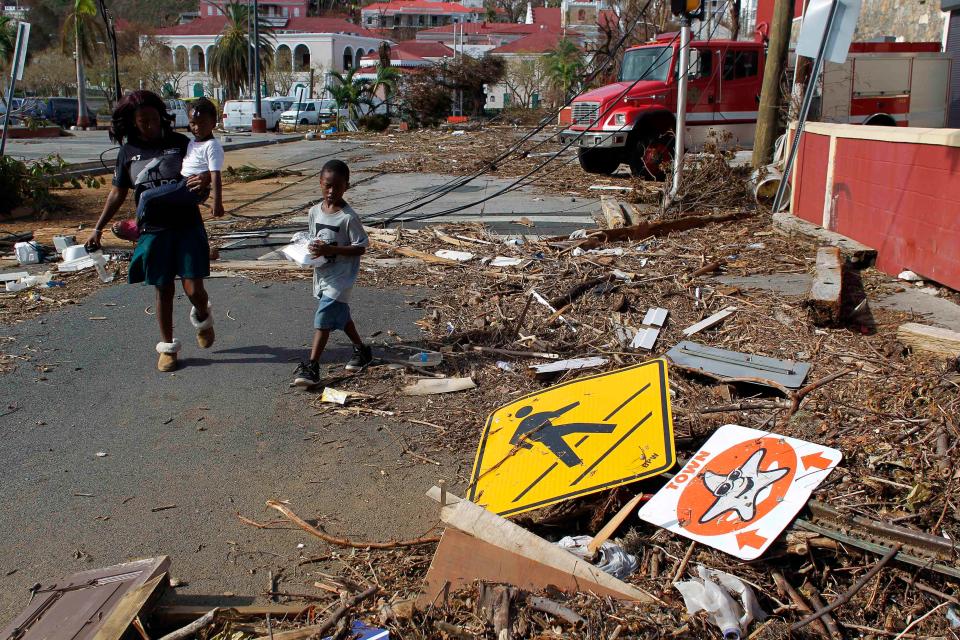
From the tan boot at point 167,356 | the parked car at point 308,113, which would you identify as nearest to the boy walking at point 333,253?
the tan boot at point 167,356

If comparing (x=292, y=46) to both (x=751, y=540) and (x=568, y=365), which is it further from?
(x=751, y=540)

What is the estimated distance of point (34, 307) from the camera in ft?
23.6

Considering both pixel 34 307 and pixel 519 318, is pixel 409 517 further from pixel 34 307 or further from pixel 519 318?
pixel 34 307

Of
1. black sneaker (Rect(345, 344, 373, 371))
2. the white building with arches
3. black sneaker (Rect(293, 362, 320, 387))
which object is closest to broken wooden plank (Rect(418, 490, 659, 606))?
black sneaker (Rect(293, 362, 320, 387))

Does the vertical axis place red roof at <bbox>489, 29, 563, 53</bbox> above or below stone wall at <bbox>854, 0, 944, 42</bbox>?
above

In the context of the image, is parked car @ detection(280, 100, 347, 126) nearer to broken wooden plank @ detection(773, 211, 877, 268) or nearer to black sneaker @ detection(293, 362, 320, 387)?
broken wooden plank @ detection(773, 211, 877, 268)

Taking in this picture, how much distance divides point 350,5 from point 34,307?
12322 centimetres

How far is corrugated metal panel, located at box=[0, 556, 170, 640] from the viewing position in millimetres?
2740

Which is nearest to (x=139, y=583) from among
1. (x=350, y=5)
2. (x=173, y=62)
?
(x=173, y=62)

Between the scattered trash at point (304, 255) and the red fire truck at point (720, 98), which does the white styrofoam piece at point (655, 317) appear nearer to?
the scattered trash at point (304, 255)

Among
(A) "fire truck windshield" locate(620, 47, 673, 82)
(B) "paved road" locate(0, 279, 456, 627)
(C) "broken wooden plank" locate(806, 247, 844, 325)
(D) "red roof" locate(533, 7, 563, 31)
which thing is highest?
(D) "red roof" locate(533, 7, 563, 31)

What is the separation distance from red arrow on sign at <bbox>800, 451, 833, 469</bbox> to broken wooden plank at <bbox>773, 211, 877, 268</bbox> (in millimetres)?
4448

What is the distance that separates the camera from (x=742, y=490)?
3.37 meters

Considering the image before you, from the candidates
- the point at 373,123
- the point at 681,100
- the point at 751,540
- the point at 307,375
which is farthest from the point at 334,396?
the point at 373,123
